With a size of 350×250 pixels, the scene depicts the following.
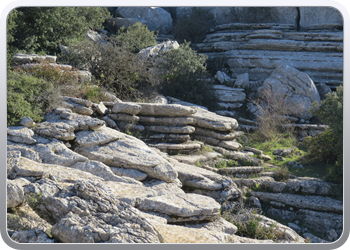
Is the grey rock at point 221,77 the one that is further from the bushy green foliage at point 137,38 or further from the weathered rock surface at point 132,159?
the weathered rock surface at point 132,159

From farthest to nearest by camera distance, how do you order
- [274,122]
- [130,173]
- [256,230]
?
[274,122]
[130,173]
[256,230]

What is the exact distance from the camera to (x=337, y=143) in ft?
37.6

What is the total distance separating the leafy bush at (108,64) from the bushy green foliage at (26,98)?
5084mm

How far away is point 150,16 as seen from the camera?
1057 inches

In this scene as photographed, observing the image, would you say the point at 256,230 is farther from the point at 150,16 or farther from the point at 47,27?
the point at 150,16

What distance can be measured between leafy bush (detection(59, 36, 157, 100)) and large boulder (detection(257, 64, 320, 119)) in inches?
309

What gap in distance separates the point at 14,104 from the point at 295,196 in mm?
8526

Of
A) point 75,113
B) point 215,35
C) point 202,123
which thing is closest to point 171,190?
point 75,113

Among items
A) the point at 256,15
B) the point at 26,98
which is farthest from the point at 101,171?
the point at 256,15

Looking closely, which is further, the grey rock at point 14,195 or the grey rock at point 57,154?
the grey rock at point 57,154

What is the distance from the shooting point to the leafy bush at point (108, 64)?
48.1 feet

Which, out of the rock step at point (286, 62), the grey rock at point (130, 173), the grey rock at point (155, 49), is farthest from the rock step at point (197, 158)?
the rock step at point (286, 62)

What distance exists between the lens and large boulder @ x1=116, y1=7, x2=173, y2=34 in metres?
26.3

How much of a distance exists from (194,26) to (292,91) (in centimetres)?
1100
